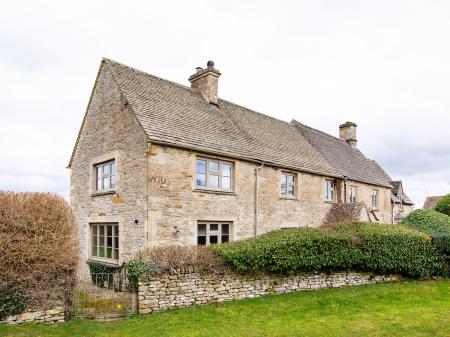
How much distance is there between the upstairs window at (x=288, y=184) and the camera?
60.2 ft

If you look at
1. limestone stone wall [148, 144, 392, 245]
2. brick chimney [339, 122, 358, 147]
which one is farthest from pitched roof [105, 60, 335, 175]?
brick chimney [339, 122, 358, 147]

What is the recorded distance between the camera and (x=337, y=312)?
10.2m

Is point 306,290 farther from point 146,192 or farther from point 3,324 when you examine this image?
point 3,324

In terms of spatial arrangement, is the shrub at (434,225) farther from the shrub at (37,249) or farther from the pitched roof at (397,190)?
the pitched roof at (397,190)

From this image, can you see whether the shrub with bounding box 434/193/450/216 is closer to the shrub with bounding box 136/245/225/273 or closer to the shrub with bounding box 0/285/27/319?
the shrub with bounding box 136/245/225/273

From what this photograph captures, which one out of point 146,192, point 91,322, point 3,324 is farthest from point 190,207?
point 3,324

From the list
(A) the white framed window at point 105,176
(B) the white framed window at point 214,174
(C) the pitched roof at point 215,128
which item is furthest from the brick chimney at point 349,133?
(A) the white framed window at point 105,176

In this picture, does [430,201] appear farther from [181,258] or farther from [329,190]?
[181,258]

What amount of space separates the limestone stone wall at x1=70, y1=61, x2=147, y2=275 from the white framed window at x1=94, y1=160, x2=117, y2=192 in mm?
240

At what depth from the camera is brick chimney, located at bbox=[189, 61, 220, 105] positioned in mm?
19000

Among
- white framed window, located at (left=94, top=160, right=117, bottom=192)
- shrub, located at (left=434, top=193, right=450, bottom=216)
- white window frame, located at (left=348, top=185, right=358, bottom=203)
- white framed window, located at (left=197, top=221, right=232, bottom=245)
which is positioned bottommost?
white framed window, located at (left=197, top=221, right=232, bottom=245)

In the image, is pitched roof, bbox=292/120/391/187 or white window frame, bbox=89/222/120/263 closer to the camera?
white window frame, bbox=89/222/120/263

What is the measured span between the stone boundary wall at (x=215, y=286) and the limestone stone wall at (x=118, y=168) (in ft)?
9.50

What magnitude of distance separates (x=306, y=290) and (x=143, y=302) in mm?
6149
